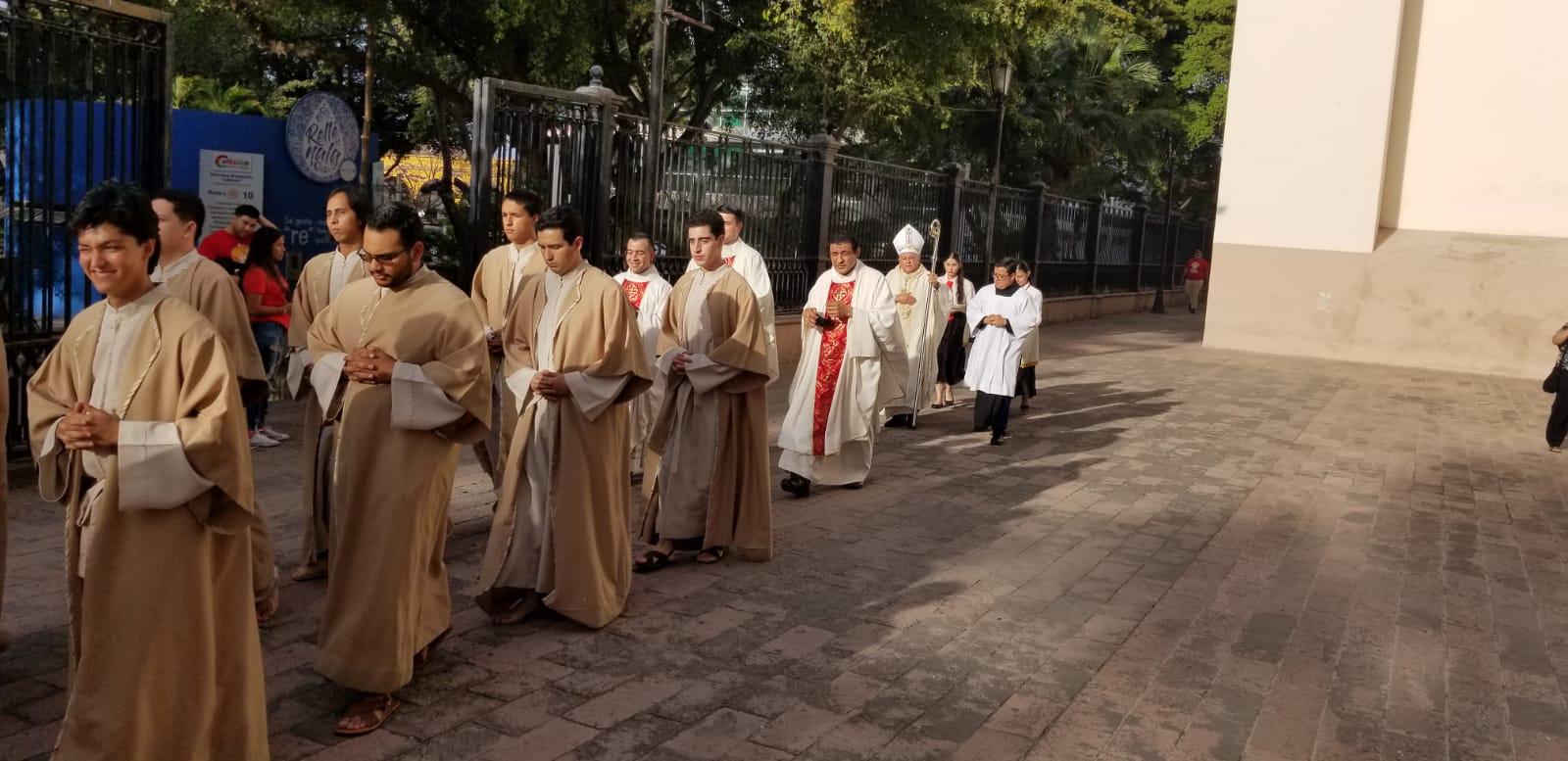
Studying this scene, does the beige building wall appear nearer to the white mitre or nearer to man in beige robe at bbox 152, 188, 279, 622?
the white mitre

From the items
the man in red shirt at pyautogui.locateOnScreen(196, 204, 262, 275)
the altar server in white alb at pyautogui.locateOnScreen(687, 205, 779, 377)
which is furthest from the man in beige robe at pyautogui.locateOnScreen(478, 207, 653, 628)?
the man in red shirt at pyautogui.locateOnScreen(196, 204, 262, 275)

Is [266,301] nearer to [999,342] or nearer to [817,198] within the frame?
[999,342]

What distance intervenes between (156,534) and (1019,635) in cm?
353

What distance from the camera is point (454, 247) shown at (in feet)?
44.2

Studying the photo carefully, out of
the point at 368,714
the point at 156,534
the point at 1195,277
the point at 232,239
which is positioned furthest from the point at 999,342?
the point at 1195,277

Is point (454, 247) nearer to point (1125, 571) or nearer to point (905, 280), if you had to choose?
point (905, 280)

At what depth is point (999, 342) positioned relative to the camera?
10641 millimetres

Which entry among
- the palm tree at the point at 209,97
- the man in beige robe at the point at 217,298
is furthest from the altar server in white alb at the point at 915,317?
the palm tree at the point at 209,97

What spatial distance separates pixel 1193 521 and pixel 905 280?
4.14 meters

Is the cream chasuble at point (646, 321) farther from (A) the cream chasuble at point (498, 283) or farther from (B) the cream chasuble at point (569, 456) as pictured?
(B) the cream chasuble at point (569, 456)

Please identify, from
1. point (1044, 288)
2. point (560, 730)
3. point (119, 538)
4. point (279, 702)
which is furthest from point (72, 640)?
point (1044, 288)

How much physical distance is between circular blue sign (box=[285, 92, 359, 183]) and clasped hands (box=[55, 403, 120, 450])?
332 inches

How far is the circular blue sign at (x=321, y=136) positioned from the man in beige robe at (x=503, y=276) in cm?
484

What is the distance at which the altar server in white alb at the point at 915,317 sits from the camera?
36.5 feet
